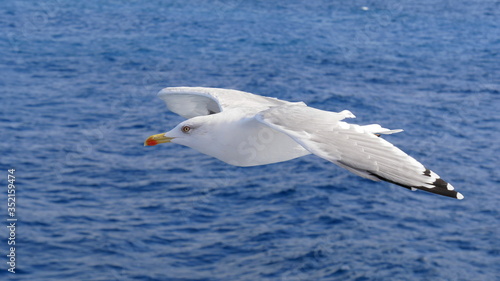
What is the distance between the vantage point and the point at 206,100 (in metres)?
19.3

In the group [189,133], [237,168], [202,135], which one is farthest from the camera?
[237,168]

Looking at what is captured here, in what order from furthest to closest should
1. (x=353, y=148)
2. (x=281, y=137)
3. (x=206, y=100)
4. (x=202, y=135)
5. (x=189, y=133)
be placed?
(x=206, y=100)
(x=189, y=133)
(x=202, y=135)
(x=281, y=137)
(x=353, y=148)

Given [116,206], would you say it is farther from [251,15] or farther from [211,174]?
[251,15]

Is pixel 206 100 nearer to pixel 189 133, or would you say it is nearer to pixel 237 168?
pixel 189 133

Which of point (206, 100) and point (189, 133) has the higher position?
point (189, 133)

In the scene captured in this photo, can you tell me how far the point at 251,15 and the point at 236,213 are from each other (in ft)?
128

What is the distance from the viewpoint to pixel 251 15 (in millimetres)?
113250

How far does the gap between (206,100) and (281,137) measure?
154 inches

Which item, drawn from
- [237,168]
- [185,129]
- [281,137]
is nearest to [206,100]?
[185,129]

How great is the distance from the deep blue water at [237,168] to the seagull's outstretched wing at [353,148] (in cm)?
6231

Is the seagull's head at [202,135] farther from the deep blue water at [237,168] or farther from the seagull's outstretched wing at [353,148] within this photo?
the deep blue water at [237,168]

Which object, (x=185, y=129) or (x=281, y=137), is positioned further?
(x=185, y=129)

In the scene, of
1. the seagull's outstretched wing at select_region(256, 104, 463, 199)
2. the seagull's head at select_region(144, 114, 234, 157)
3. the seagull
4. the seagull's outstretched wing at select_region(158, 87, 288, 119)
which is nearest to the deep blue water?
the seagull's outstretched wing at select_region(158, 87, 288, 119)

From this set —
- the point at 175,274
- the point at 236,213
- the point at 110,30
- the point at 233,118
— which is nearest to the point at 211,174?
the point at 236,213
